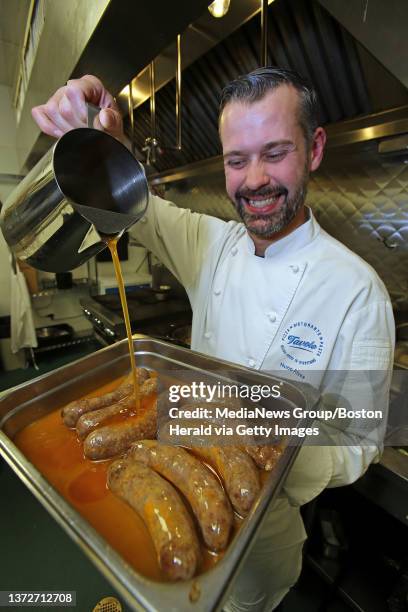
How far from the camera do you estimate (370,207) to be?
2244 mm

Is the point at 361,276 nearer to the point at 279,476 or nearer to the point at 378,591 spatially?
the point at 279,476

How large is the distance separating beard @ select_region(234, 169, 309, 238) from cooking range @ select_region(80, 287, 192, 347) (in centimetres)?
152

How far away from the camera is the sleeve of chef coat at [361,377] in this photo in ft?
3.23

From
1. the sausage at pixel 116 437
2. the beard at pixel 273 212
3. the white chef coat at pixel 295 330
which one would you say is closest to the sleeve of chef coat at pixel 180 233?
the white chef coat at pixel 295 330

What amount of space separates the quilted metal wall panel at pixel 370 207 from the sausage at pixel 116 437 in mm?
2119

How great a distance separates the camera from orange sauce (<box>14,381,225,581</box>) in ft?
1.94

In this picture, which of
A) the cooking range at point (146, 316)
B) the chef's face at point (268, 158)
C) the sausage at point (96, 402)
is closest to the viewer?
the sausage at point (96, 402)

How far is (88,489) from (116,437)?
0.44ft

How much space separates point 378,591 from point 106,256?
5442 millimetres

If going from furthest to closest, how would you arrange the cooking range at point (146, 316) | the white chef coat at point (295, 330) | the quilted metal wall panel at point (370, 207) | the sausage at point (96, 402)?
the cooking range at point (146, 316) < the quilted metal wall panel at point (370, 207) < the white chef coat at point (295, 330) < the sausage at point (96, 402)

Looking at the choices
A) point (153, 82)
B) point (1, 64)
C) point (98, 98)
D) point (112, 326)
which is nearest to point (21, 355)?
point (112, 326)

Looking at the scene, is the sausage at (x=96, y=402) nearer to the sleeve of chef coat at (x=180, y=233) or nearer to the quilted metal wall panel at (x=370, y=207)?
the sleeve of chef coat at (x=180, y=233)

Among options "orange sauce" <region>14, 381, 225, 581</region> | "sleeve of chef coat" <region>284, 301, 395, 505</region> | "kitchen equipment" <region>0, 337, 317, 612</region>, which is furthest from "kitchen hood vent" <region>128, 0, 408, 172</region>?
"orange sauce" <region>14, 381, 225, 581</region>

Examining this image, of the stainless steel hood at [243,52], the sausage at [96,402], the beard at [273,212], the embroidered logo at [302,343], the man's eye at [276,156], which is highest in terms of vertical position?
the stainless steel hood at [243,52]
